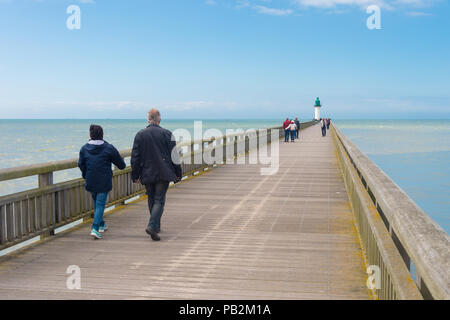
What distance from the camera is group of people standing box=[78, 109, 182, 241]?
23.0 ft

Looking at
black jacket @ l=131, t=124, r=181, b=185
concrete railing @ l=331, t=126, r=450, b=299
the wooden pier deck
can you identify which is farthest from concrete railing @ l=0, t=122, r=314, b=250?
concrete railing @ l=331, t=126, r=450, b=299

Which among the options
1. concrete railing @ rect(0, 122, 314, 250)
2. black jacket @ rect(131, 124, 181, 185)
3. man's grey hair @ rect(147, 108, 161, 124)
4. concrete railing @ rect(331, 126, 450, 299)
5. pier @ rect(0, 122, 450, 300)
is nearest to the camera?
concrete railing @ rect(331, 126, 450, 299)

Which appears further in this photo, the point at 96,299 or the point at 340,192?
the point at 340,192

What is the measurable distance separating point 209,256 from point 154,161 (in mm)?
1553

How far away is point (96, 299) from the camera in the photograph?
186 inches

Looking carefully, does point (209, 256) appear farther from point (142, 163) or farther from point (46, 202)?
point (46, 202)

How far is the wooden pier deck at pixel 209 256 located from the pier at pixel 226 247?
0.05 ft

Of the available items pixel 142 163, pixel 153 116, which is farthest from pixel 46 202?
pixel 153 116

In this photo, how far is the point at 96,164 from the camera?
23.0ft

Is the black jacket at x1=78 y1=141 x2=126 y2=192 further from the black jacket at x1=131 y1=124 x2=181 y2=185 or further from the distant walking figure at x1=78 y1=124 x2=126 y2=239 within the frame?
the black jacket at x1=131 y1=124 x2=181 y2=185

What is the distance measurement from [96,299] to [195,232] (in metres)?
3.00

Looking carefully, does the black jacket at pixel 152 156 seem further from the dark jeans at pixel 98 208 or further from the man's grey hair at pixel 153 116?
the dark jeans at pixel 98 208
